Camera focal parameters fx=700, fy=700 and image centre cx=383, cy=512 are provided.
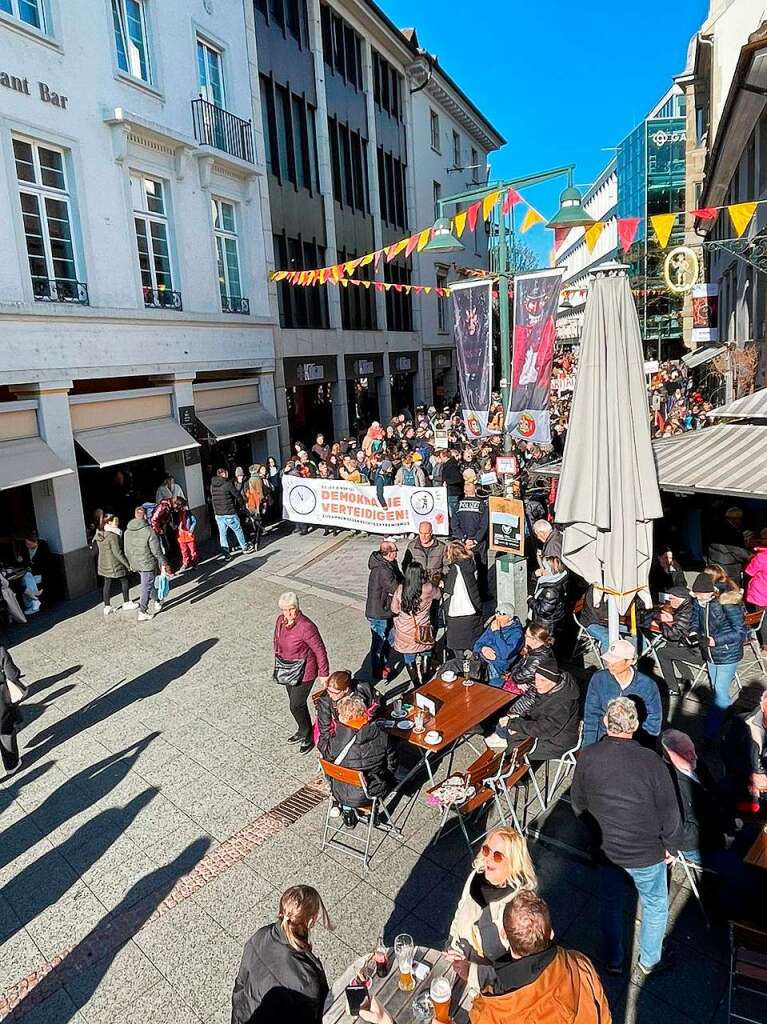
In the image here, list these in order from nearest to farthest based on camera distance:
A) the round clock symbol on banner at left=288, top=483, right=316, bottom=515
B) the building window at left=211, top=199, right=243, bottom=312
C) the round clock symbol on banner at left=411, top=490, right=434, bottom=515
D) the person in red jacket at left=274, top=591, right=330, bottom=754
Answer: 1. the person in red jacket at left=274, top=591, right=330, bottom=754
2. the round clock symbol on banner at left=411, top=490, right=434, bottom=515
3. the round clock symbol on banner at left=288, top=483, right=316, bottom=515
4. the building window at left=211, top=199, right=243, bottom=312

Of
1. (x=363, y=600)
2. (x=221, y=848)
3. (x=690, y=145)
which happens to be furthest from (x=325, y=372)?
(x=690, y=145)

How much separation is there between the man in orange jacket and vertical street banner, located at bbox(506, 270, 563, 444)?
28.3ft

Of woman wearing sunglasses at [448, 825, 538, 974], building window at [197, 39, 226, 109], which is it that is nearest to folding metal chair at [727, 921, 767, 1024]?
woman wearing sunglasses at [448, 825, 538, 974]

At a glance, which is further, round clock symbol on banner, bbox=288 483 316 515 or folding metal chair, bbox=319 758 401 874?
round clock symbol on banner, bbox=288 483 316 515

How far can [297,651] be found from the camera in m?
7.07

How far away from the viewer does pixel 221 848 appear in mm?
5891

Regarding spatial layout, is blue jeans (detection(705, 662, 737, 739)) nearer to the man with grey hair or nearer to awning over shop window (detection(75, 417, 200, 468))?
the man with grey hair

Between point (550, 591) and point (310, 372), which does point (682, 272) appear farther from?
point (310, 372)

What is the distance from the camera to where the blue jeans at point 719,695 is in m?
6.68

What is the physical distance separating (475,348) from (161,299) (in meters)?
8.07

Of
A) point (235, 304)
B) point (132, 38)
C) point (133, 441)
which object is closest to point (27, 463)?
point (133, 441)

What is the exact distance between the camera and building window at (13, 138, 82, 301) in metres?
12.7

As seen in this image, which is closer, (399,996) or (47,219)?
(399,996)

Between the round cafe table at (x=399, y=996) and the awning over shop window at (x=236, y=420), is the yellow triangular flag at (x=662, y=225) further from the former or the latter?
the awning over shop window at (x=236, y=420)
